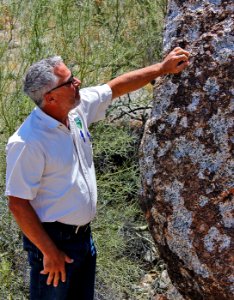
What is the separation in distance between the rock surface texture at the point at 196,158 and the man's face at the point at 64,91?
1.27 feet

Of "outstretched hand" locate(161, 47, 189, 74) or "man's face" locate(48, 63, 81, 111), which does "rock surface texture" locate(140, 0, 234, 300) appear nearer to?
"outstretched hand" locate(161, 47, 189, 74)

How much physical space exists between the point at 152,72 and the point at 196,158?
0.49 metres

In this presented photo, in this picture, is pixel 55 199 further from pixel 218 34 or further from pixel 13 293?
pixel 13 293

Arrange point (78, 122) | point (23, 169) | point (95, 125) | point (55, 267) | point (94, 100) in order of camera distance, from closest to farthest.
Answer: point (23, 169) → point (55, 267) → point (78, 122) → point (94, 100) → point (95, 125)

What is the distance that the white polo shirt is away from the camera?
3.19 metres

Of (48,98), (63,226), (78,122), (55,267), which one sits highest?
(48,98)

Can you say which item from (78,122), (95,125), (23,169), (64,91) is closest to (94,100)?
(78,122)

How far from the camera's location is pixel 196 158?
131 inches

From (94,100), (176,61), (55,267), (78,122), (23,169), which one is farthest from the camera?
(94,100)

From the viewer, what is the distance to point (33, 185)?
10.5ft

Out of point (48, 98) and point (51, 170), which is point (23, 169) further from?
point (48, 98)

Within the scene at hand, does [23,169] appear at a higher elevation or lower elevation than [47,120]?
lower

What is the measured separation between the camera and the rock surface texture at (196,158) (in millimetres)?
3244

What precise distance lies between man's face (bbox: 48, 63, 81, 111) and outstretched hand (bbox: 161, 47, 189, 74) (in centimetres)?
42
